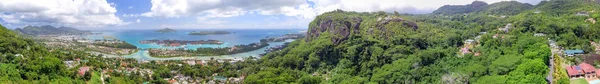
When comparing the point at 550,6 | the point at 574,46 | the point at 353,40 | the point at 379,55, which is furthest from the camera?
the point at 550,6

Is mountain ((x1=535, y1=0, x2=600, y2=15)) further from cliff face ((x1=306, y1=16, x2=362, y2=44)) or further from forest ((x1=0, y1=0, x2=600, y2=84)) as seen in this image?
cliff face ((x1=306, y1=16, x2=362, y2=44))

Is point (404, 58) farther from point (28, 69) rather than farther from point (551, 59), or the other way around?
point (28, 69)

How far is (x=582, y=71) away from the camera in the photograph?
22.2 metres

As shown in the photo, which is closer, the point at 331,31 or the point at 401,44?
the point at 401,44

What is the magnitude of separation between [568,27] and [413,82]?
59.2 ft

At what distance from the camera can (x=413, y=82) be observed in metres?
28.3

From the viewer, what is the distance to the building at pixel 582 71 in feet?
71.3

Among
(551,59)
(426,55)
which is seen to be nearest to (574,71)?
(551,59)

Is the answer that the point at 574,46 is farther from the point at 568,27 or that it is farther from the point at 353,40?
the point at 353,40

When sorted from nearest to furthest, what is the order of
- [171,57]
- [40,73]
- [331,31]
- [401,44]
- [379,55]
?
[40,73]
[379,55]
[401,44]
[331,31]
[171,57]

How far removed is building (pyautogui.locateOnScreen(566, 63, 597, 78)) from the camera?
71.3 ft

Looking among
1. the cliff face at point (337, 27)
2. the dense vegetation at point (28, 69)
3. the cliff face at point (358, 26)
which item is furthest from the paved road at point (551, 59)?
the dense vegetation at point (28, 69)

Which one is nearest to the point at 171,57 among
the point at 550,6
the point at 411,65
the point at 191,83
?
the point at 191,83

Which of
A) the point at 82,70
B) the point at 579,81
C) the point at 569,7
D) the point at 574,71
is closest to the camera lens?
the point at 579,81
